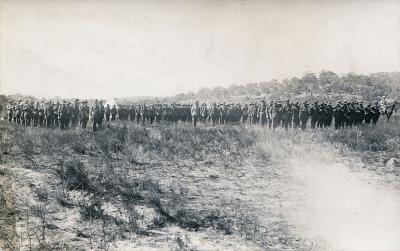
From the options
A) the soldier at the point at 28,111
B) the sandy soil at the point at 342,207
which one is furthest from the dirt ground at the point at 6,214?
the soldier at the point at 28,111

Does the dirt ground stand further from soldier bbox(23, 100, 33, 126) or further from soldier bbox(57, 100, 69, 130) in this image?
soldier bbox(23, 100, 33, 126)

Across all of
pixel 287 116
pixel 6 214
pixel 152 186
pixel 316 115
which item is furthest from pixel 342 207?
pixel 316 115

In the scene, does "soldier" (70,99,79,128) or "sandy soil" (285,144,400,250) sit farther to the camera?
"soldier" (70,99,79,128)

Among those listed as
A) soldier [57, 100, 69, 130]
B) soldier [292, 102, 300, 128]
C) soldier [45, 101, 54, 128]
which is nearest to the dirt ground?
soldier [57, 100, 69, 130]

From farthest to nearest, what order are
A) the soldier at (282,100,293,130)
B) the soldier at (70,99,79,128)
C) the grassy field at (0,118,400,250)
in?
the soldier at (282,100,293,130) → the soldier at (70,99,79,128) → the grassy field at (0,118,400,250)

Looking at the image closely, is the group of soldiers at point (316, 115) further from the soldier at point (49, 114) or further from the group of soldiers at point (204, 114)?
the soldier at point (49, 114)

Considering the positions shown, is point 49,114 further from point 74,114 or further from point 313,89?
point 313,89

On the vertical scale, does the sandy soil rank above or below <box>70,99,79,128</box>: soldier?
below
